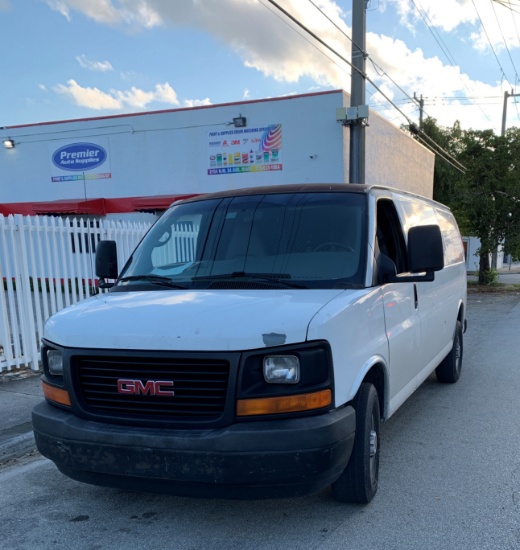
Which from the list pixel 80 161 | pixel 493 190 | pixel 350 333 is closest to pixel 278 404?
pixel 350 333

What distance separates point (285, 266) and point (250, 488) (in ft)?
4.90

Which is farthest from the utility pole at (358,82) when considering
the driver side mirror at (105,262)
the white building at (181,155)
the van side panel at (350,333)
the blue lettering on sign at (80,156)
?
the blue lettering on sign at (80,156)

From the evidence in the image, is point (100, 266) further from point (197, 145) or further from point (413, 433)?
point (197, 145)

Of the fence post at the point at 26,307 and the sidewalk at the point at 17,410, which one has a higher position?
the fence post at the point at 26,307

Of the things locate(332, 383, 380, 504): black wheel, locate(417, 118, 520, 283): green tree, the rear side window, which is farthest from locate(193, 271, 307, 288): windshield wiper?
locate(417, 118, 520, 283): green tree

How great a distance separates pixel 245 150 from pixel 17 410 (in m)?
12.1

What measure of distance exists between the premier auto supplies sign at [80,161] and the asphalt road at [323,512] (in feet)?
50.4

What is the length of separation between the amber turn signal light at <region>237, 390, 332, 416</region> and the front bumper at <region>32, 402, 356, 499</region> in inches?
2.2

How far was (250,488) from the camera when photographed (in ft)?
8.87

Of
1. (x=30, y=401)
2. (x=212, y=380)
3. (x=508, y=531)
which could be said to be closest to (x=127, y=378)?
(x=212, y=380)

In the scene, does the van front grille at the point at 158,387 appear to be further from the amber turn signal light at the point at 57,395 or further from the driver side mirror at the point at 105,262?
the driver side mirror at the point at 105,262

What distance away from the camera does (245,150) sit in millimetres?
16219

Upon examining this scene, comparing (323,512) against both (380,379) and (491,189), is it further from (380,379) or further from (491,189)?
(491,189)

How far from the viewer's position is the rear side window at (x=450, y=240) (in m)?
6.05
